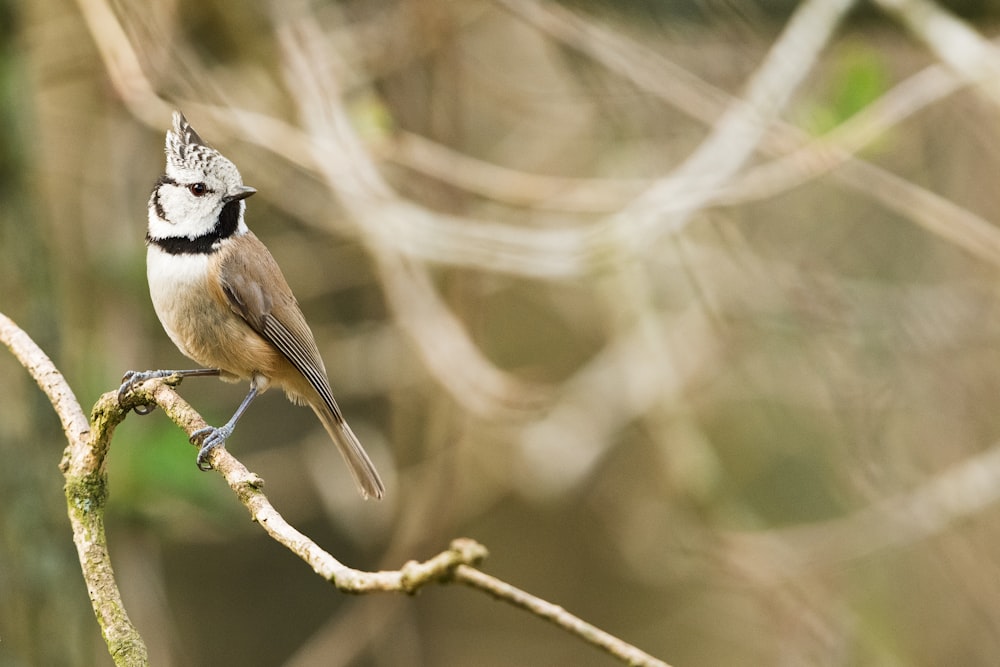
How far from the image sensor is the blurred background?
4.24m

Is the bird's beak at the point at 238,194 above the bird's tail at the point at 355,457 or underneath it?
above

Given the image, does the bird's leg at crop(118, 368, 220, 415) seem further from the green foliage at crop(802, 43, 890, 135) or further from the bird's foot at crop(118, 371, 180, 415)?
the green foliage at crop(802, 43, 890, 135)

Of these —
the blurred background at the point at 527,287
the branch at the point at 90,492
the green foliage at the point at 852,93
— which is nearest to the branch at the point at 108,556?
the branch at the point at 90,492

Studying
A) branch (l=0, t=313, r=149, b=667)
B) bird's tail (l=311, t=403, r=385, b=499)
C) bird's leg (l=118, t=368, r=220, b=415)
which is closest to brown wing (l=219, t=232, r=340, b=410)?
bird's tail (l=311, t=403, r=385, b=499)

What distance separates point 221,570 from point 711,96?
3.42m

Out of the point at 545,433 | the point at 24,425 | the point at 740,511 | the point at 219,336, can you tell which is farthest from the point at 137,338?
the point at 740,511

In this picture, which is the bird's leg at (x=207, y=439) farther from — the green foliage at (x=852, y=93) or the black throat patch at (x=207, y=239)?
the green foliage at (x=852, y=93)

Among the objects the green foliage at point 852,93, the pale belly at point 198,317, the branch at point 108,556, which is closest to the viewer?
the branch at point 108,556

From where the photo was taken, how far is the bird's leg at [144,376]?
249 centimetres

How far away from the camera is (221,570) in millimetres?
5863

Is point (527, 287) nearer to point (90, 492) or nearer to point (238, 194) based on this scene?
point (238, 194)

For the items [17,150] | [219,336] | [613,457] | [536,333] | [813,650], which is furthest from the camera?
[536,333]

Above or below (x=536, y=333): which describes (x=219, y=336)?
below

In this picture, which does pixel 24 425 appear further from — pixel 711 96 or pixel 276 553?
pixel 711 96
